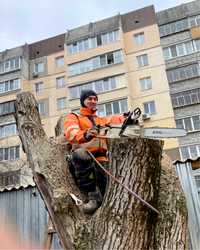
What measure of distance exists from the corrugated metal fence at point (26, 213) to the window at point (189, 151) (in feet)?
55.7

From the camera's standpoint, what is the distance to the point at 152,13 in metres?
26.3

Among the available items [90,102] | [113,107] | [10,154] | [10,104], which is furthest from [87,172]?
[10,104]

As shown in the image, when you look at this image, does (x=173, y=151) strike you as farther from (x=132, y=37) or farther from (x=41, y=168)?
(x=41, y=168)

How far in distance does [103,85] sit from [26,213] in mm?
19374

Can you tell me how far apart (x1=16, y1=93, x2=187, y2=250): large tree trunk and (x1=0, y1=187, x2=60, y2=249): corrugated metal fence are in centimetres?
346

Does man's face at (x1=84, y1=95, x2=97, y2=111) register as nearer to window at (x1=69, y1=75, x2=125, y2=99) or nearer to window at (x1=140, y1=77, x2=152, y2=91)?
window at (x1=69, y1=75, x2=125, y2=99)

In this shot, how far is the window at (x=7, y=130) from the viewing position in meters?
26.5

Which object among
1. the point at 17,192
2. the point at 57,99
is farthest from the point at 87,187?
the point at 57,99

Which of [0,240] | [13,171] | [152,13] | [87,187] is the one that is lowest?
[0,240]

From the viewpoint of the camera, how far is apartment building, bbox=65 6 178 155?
2366 cm

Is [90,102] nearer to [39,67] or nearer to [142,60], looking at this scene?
[142,60]

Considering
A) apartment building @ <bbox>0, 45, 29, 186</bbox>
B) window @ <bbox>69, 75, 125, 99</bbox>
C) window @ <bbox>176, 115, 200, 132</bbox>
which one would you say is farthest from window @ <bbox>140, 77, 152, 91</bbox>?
apartment building @ <bbox>0, 45, 29, 186</bbox>

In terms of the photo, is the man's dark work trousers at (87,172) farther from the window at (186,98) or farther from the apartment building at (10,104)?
the apartment building at (10,104)

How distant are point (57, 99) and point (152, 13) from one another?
11.3 metres
